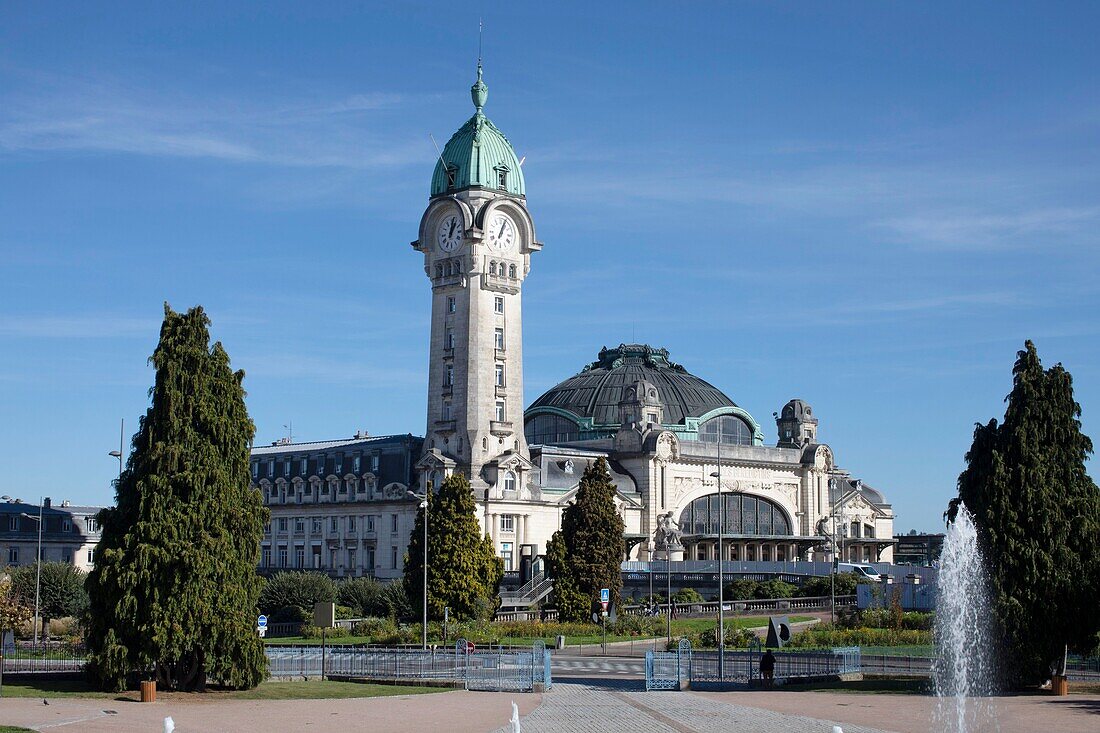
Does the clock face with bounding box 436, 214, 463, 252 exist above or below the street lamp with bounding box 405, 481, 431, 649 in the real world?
above

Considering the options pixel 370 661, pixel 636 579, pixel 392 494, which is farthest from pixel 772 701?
pixel 392 494

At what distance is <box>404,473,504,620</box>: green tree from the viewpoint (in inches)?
3497

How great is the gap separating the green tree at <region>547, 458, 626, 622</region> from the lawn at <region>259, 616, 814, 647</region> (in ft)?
17.4

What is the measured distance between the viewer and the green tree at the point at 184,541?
4888 cm

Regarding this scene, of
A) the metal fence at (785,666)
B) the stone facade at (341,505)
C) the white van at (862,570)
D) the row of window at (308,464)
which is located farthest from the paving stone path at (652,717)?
the row of window at (308,464)

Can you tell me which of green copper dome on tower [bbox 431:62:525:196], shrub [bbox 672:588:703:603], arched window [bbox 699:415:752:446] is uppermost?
green copper dome on tower [bbox 431:62:525:196]

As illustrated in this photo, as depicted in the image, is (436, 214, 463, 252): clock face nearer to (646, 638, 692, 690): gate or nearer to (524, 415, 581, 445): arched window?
(524, 415, 581, 445): arched window

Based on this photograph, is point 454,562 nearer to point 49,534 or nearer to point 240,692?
point 240,692

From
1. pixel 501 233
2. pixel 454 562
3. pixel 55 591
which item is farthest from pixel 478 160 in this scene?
pixel 55 591

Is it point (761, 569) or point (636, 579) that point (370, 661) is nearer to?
point (636, 579)

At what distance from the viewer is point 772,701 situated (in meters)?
48.7

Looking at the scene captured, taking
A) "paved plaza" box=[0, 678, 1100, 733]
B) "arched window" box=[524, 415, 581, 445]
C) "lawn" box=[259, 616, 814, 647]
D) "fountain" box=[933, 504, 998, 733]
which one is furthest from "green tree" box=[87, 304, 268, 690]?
"arched window" box=[524, 415, 581, 445]

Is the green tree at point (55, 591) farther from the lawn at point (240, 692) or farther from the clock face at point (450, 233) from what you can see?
the lawn at point (240, 692)

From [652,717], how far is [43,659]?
32.6 metres
